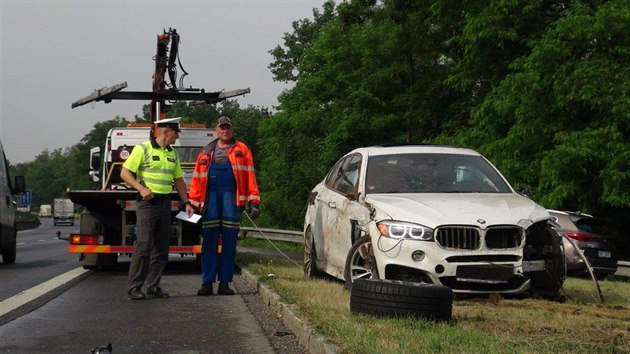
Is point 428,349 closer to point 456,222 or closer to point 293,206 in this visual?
point 456,222

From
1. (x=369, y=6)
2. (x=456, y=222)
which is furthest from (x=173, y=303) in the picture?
(x=369, y=6)

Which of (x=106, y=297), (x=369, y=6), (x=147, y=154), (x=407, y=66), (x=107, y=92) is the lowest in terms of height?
(x=106, y=297)

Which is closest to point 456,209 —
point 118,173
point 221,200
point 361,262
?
point 361,262

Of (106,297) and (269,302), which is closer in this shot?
(269,302)

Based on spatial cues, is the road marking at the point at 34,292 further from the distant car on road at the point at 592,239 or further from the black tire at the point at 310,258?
the distant car on road at the point at 592,239

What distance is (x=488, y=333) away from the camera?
21.5ft

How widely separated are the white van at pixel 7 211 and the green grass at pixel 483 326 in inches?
334

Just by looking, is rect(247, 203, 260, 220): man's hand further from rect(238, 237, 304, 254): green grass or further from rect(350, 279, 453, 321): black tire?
rect(238, 237, 304, 254): green grass

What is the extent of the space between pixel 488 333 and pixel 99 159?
47.5 ft

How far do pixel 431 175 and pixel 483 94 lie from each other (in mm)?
19575

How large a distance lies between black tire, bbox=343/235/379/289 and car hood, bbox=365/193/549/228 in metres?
0.34

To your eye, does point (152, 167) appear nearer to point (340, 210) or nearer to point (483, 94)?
point (340, 210)

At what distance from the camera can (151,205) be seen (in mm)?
9977

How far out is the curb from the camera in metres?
6.13
